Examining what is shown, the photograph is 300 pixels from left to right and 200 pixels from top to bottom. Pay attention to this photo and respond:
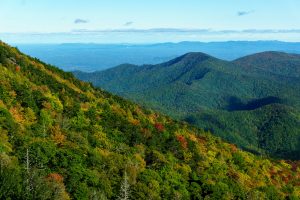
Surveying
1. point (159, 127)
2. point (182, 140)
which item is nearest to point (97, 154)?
point (182, 140)

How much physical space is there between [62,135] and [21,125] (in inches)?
239

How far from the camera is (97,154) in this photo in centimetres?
6488

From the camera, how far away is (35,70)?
99.9 metres

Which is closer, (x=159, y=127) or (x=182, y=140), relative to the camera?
(x=182, y=140)

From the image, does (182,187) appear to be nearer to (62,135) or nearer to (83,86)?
(62,135)

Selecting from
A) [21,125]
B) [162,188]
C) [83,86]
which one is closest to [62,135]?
[21,125]

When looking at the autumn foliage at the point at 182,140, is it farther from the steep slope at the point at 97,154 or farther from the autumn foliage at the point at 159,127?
the autumn foliage at the point at 159,127

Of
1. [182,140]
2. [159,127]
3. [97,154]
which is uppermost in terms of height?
[97,154]

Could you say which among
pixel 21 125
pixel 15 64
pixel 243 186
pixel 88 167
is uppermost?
pixel 15 64

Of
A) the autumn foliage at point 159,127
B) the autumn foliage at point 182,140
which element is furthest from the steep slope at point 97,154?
the autumn foliage at point 159,127

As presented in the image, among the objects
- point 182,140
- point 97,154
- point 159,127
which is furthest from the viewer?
point 159,127

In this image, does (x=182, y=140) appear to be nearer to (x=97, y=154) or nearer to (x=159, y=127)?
(x=159, y=127)

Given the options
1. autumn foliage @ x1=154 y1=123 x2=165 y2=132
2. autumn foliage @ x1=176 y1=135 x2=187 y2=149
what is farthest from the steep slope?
autumn foliage @ x1=154 y1=123 x2=165 y2=132

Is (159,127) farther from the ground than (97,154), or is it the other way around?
(97,154)
